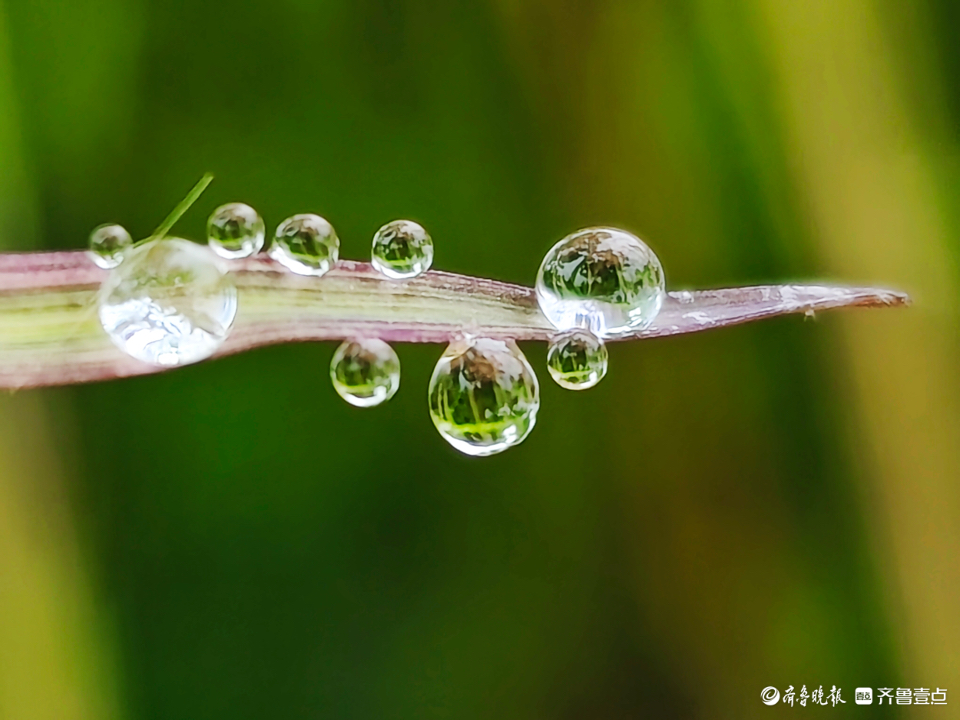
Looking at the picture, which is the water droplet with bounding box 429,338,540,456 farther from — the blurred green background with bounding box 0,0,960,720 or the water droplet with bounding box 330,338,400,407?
the blurred green background with bounding box 0,0,960,720

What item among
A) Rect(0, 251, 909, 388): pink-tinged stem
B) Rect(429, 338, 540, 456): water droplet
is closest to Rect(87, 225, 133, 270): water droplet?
Rect(0, 251, 909, 388): pink-tinged stem

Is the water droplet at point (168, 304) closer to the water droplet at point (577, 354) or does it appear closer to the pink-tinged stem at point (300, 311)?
the pink-tinged stem at point (300, 311)

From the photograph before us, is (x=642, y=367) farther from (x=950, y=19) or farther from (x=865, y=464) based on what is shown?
(x=950, y=19)

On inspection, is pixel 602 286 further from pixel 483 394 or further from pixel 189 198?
pixel 189 198

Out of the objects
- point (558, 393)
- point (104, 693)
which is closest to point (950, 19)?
point (558, 393)

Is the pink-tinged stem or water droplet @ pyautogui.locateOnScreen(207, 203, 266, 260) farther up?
water droplet @ pyautogui.locateOnScreen(207, 203, 266, 260)

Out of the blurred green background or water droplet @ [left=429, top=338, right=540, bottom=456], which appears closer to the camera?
water droplet @ [left=429, top=338, right=540, bottom=456]
